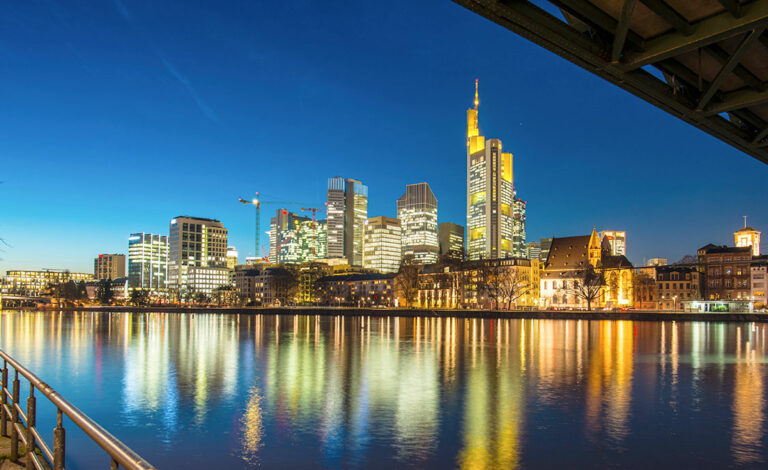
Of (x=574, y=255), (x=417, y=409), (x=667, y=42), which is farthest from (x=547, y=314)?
(x=667, y=42)

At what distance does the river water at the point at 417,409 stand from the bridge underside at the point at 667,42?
1017 centimetres

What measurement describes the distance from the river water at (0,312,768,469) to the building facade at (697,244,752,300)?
468 ft

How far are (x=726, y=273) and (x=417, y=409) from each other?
17599 cm

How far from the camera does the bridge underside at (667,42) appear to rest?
317 inches

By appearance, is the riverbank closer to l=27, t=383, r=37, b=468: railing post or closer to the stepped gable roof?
the stepped gable roof

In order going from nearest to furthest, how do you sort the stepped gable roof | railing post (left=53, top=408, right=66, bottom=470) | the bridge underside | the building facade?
railing post (left=53, top=408, right=66, bottom=470)
the bridge underside
the building facade
the stepped gable roof

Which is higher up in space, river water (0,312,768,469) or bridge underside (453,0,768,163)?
bridge underside (453,0,768,163)

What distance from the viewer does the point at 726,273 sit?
544 ft

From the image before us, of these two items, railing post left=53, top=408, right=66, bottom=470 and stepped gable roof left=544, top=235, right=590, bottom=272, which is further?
stepped gable roof left=544, top=235, right=590, bottom=272

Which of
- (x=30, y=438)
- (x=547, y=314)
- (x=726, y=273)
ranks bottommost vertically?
(x=547, y=314)

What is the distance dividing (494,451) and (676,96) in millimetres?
11088

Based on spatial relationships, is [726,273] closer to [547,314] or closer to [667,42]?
[547,314]

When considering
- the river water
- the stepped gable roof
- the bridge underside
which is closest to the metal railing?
the bridge underside

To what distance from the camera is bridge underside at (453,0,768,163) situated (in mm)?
8062
